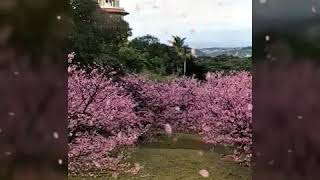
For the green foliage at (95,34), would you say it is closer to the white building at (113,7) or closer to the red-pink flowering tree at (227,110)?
the white building at (113,7)

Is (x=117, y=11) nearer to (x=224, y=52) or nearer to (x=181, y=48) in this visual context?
(x=181, y=48)

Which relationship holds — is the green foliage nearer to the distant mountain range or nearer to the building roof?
the building roof

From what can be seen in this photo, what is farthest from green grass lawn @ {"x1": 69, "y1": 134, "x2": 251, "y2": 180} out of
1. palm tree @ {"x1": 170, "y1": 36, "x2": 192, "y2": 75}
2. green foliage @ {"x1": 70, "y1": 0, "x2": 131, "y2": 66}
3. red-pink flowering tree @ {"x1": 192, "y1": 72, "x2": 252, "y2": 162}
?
green foliage @ {"x1": 70, "y1": 0, "x2": 131, "y2": 66}

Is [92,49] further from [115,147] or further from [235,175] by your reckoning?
[235,175]

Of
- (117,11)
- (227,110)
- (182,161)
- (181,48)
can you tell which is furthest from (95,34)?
(227,110)

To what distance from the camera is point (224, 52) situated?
243 cm

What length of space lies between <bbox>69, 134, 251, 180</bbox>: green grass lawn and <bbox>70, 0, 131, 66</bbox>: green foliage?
1.68ft

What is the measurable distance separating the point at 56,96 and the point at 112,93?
4.11ft

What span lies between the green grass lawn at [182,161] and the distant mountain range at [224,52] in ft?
1.42

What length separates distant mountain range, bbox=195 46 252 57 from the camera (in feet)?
7.84

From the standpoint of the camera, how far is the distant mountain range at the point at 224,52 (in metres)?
2.39

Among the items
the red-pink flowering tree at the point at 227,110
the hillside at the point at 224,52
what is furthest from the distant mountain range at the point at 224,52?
the red-pink flowering tree at the point at 227,110

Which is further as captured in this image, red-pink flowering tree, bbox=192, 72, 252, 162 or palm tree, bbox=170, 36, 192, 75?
red-pink flowering tree, bbox=192, 72, 252, 162

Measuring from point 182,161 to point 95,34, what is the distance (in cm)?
78
